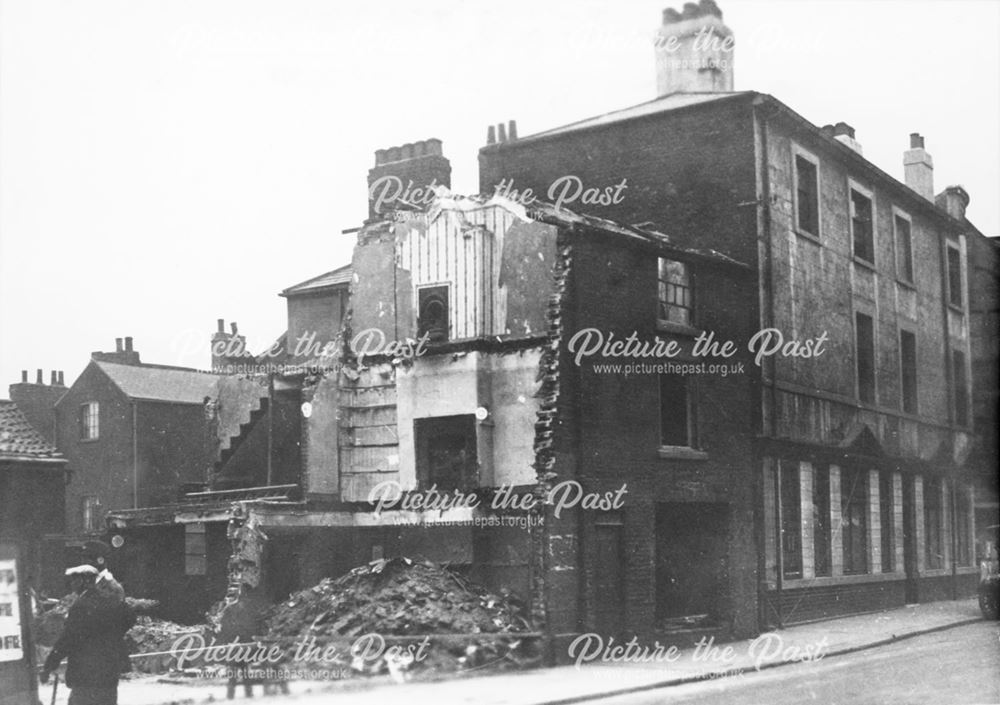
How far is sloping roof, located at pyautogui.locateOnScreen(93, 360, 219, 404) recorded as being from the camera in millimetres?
40844

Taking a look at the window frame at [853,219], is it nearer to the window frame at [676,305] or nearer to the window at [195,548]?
the window frame at [676,305]

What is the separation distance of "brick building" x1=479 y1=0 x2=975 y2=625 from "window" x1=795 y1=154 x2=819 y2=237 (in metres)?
0.05

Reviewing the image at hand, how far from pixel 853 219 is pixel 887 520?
285 inches

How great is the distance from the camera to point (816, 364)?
83.6 feet

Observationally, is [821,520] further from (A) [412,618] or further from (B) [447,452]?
(A) [412,618]

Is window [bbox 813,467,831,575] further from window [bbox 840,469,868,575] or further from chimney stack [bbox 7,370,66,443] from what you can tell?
chimney stack [bbox 7,370,66,443]

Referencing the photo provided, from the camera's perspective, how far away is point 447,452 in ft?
67.7

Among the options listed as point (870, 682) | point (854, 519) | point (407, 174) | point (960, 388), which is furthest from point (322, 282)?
point (870, 682)

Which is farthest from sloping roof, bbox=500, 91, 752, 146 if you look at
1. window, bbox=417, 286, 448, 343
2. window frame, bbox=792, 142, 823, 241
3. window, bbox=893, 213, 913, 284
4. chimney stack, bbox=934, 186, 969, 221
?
chimney stack, bbox=934, 186, 969, 221

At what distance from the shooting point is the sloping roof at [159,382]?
40.8 m

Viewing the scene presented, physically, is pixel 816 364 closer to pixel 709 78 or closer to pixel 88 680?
pixel 709 78

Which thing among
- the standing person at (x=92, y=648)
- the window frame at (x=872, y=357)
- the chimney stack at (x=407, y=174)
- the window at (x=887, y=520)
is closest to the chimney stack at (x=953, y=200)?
the window frame at (x=872, y=357)

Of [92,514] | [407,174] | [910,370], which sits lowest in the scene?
[92,514]

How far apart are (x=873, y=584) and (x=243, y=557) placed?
48.7ft
